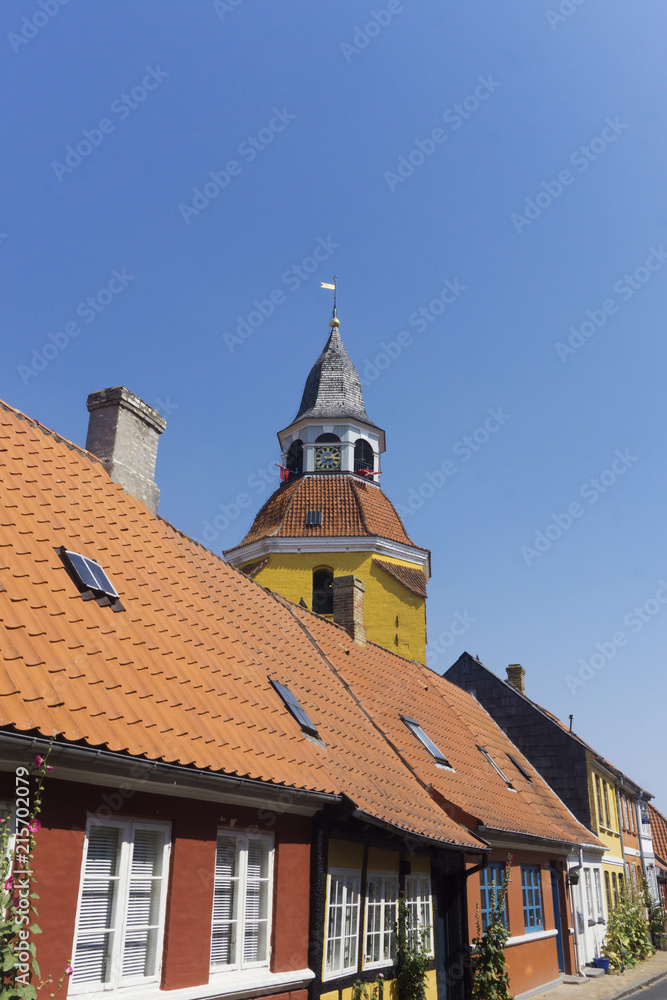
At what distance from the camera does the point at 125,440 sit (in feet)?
36.9

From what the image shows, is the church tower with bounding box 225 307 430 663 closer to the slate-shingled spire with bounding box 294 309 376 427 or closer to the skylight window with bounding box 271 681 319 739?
the slate-shingled spire with bounding box 294 309 376 427

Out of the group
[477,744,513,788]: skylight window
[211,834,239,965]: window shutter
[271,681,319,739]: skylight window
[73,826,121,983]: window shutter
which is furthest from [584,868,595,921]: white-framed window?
[73,826,121,983]: window shutter

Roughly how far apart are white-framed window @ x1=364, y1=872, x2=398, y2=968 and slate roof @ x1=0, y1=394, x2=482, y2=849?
832 mm

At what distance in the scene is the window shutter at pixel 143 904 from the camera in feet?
21.4

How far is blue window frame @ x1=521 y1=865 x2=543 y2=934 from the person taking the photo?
1553 cm

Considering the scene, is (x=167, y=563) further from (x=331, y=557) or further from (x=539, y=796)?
(x=331, y=557)

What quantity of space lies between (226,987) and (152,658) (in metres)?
2.89

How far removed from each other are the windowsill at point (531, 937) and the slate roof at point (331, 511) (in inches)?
524

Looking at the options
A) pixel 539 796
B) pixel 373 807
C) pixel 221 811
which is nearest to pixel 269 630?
pixel 373 807

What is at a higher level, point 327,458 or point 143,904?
point 327,458

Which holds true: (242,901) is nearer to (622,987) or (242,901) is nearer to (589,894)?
(622,987)

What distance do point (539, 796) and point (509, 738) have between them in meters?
3.49

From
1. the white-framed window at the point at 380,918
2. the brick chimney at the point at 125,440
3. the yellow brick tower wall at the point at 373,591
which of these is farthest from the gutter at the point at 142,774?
the yellow brick tower wall at the point at 373,591

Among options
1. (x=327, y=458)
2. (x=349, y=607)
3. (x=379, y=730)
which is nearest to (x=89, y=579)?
(x=379, y=730)
